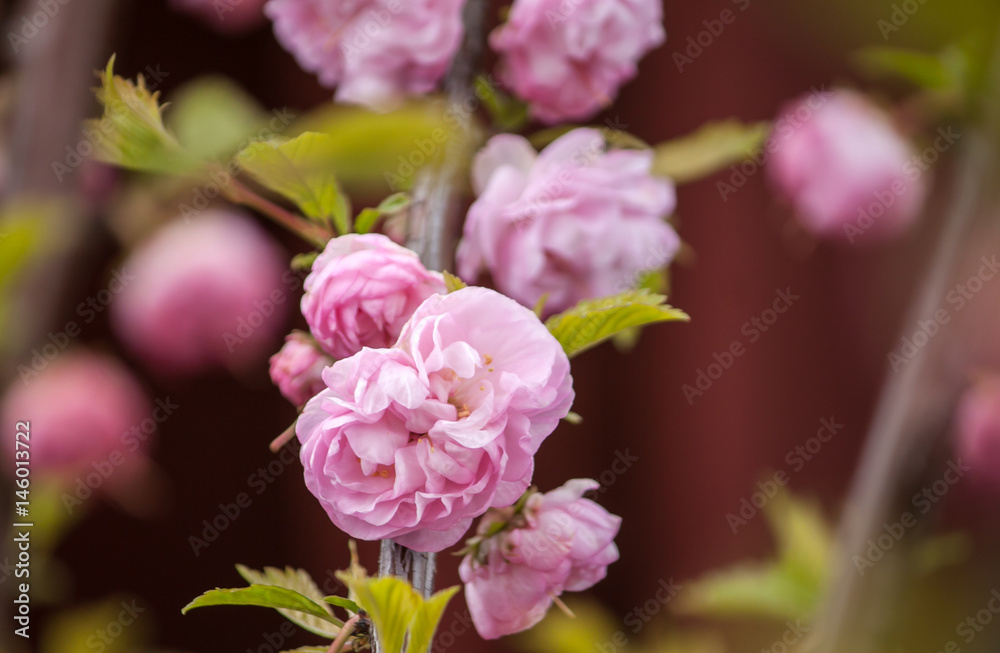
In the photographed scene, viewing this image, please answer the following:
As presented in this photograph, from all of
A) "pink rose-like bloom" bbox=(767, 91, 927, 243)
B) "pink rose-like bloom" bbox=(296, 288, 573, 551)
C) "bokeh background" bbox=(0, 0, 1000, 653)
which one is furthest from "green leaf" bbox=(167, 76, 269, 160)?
"bokeh background" bbox=(0, 0, 1000, 653)

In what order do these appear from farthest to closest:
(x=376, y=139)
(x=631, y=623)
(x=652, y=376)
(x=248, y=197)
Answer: (x=652, y=376) → (x=631, y=623) → (x=248, y=197) → (x=376, y=139)

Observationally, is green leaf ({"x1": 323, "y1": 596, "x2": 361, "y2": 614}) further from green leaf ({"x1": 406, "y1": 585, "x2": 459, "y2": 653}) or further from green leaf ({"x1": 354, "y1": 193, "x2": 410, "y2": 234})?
green leaf ({"x1": 354, "y1": 193, "x2": 410, "y2": 234})

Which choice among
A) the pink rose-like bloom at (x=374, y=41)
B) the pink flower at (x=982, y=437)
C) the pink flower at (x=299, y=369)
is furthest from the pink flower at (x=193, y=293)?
the pink flower at (x=982, y=437)

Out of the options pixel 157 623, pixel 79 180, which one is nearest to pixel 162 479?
pixel 157 623

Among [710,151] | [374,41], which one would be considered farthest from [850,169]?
[374,41]

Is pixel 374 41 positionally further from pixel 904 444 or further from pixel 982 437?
pixel 982 437

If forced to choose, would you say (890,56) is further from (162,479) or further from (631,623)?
(162,479)
